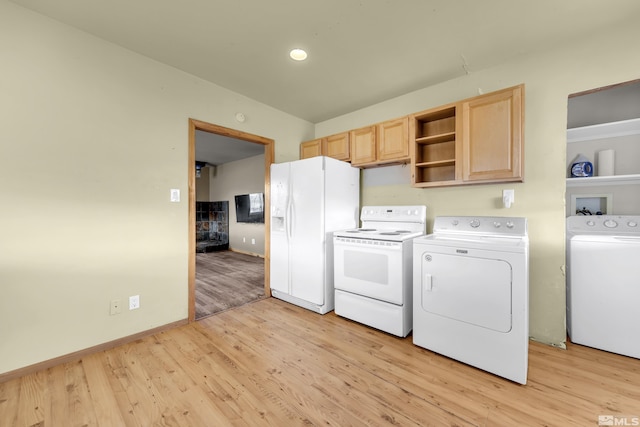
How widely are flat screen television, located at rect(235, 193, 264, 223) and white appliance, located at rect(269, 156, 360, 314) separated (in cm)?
279

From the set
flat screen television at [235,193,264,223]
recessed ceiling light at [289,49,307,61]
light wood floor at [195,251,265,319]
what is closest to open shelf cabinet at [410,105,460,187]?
recessed ceiling light at [289,49,307,61]

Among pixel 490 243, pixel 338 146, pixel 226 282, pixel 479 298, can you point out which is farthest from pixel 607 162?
pixel 226 282

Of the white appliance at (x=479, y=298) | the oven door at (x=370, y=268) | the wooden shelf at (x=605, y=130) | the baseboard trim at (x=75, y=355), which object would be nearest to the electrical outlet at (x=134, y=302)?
the baseboard trim at (x=75, y=355)

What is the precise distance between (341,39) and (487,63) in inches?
57.0

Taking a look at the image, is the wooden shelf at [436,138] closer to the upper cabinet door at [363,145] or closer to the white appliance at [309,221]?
the upper cabinet door at [363,145]

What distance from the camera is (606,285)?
6.66ft

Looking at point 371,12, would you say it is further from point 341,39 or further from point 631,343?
point 631,343

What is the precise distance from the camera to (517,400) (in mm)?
1555

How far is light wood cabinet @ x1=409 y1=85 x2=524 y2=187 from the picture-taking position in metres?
2.11

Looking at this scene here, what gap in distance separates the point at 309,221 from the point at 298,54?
167 centimetres

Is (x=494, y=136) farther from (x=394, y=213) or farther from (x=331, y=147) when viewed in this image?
(x=331, y=147)

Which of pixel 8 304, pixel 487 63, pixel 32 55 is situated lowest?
pixel 8 304

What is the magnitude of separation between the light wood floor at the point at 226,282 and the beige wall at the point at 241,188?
525mm

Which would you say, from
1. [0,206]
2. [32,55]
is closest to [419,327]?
[0,206]
